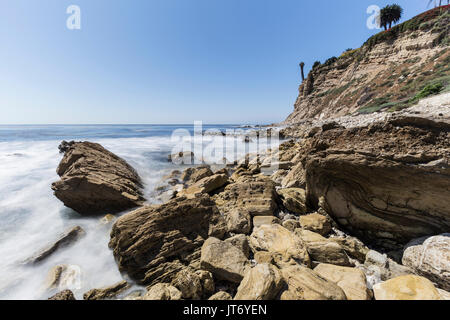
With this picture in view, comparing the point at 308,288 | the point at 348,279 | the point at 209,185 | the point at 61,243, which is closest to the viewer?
the point at 308,288

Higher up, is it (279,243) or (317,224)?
(317,224)

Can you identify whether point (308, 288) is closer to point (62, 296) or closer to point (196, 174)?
point (62, 296)

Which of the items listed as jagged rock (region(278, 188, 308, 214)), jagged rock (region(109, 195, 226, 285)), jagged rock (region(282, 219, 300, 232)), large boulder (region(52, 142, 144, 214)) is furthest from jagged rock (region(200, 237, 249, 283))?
large boulder (region(52, 142, 144, 214))

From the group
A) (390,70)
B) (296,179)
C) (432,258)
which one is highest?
(390,70)

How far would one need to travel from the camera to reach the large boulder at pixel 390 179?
262cm

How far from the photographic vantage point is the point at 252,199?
4.50 m

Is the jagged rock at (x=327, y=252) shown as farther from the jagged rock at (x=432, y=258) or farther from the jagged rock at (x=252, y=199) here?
the jagged rock at (x=252, y=199)

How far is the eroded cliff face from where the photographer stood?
67.4 feet

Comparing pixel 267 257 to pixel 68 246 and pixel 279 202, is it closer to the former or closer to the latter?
pixel 279 202

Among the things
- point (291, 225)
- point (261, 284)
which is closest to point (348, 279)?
point (261, 284)

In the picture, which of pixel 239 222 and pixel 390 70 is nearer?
pixel 239 222

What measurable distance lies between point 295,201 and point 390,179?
1837 millimetres
